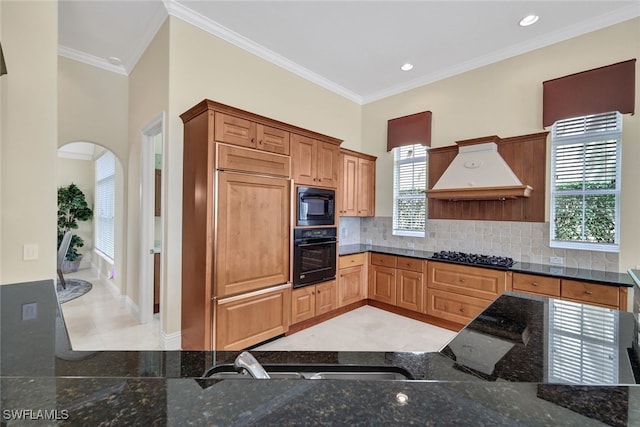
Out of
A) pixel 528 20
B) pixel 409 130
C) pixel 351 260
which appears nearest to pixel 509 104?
pixel 528 20

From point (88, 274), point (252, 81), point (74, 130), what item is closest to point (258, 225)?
point (252, 81)

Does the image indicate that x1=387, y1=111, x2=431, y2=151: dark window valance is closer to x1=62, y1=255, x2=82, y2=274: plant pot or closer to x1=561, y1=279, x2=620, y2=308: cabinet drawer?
x1=561, y1=279, x2=620, y2=308: cabinet drawer

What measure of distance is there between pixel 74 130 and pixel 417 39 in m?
4.52

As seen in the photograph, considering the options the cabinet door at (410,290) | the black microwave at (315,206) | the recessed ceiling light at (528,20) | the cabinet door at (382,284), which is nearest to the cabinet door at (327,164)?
the black microwave at (315,206)

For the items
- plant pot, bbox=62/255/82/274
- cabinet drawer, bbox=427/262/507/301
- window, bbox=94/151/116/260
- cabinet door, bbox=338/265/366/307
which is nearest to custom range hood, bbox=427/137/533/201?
cabinet drawer, bbox=427/262/507/301

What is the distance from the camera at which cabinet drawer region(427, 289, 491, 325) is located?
11.4 ft

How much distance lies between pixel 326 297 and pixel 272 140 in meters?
2.13

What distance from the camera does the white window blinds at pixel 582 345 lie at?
882 millimetres

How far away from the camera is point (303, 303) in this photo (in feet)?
11.6

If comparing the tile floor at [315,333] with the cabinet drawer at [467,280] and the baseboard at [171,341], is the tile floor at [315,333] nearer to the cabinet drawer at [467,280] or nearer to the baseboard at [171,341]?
the baseboard at [171,341]

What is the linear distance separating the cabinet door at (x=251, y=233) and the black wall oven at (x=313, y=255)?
170mm

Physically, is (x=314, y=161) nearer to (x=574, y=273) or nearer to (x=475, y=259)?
(x=475, y=259)

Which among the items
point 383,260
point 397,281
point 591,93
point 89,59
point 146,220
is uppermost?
point 89,59

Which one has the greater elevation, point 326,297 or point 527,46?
point 527,46
